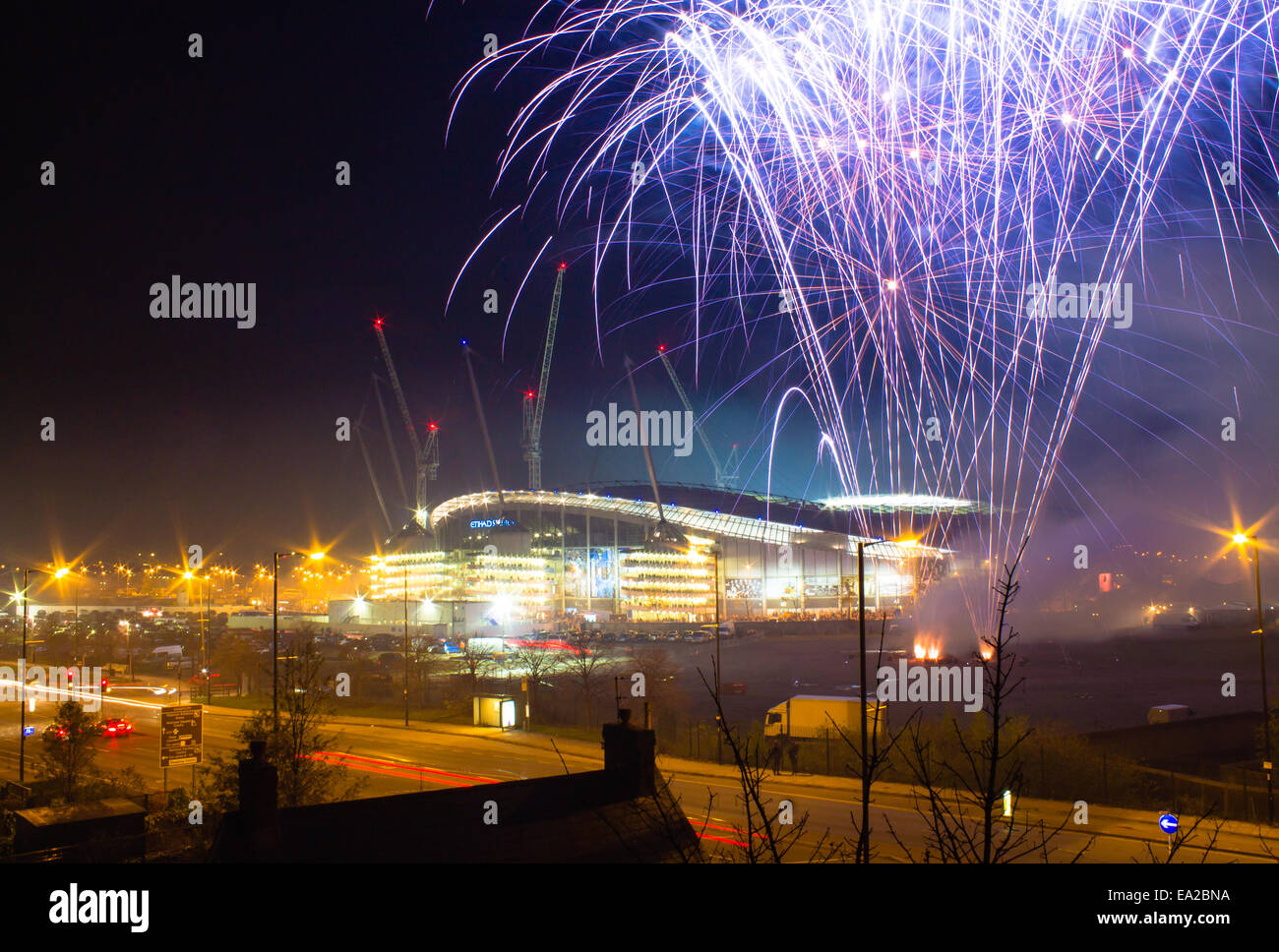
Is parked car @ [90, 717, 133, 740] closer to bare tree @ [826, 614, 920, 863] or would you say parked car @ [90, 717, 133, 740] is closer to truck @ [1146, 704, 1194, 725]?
bare tree @ [826, 614, 920, 863]

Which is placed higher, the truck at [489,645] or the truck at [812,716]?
the truck at [812,716]

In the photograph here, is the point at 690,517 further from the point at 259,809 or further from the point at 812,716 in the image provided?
the point at 259,809

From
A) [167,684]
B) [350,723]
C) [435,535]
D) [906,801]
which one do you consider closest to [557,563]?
[435,535]

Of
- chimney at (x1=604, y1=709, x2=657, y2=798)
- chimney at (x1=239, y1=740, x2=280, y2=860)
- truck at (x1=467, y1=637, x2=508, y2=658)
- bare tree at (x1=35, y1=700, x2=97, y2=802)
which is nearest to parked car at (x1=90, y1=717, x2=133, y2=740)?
bare tree at (x1=35, y1=700, x2=97, y2=802)

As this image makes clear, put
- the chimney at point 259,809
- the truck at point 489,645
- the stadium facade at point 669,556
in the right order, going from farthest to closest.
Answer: the stadium facade at point 669,556
the truck at point 489,645
the chimney at point 259,809

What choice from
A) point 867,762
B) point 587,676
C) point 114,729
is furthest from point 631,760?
point 114,729

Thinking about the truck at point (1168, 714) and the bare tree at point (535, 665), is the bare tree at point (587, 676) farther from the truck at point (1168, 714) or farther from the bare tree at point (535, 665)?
the truck at point (1168, 714)

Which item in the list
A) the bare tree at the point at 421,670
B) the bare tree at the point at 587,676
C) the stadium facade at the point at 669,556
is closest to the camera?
the bare tree at the point at 587,676

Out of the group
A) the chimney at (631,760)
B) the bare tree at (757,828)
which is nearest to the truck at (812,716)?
the bare tree at (757,828)
